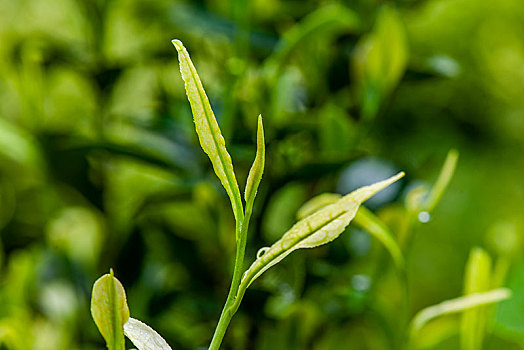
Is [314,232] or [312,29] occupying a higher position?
[312,29]

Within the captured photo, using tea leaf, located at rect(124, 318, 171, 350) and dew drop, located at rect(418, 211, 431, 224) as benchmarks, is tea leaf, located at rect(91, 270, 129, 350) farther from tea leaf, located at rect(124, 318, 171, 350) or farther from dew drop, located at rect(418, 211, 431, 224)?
dew drop, located at rect(418, 211, 431, 224)

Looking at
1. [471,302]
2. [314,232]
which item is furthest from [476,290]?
[314,232]

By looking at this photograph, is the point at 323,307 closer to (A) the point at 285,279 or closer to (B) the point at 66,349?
(A) the point at 285,279

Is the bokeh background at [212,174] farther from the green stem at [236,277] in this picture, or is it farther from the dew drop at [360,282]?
the green stem at [236,277]

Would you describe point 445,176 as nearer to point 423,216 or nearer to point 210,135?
point 423,216

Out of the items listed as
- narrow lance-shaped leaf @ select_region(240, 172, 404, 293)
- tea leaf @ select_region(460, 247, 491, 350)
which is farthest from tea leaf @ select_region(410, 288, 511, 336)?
narrow lance-shaped leaf @ select_region(240, 172, 404, 293)

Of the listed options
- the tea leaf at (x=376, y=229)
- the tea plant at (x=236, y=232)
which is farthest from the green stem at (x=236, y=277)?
the tea leaf at (x=376, y=229)
